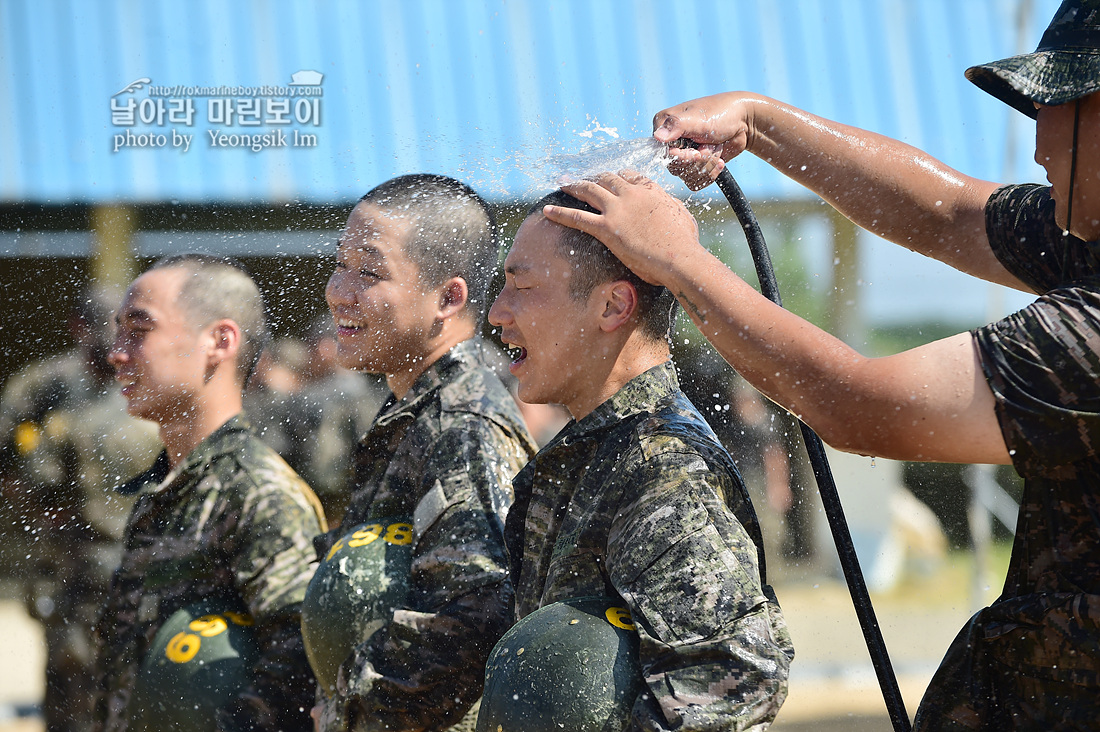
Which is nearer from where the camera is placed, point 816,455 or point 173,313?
point 816,455

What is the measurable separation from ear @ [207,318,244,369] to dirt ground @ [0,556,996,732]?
11.9 ft

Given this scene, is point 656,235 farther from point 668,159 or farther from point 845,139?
point 845,139

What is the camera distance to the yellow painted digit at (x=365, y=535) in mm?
3348

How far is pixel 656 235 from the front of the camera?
240cm

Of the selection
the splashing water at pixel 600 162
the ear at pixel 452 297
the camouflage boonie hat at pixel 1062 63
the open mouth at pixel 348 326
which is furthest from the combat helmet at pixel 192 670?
the camouflage boonie hat at pixel 1062 63

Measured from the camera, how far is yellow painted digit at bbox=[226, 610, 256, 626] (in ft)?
12.0

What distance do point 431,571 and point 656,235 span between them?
4.52 ft

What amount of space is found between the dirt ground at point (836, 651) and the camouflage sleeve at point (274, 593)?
3896 mm

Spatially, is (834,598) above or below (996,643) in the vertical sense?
below

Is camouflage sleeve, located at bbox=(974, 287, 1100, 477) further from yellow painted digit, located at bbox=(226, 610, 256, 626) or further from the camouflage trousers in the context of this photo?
yellow painted digit, located at bbox=(226, 610, 256, 626)

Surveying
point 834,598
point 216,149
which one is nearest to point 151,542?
point 216,149

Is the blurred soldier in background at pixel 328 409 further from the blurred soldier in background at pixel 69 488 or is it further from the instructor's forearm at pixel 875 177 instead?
the instructor's forearm at pixel 875 177

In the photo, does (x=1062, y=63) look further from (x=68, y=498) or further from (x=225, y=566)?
(x=68, y=498)

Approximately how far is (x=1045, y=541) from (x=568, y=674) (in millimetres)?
1093
